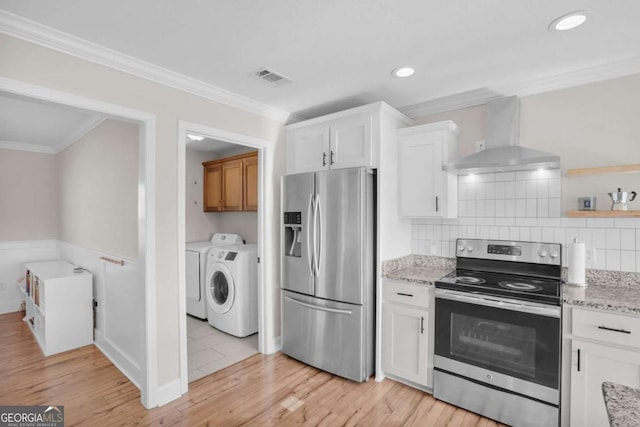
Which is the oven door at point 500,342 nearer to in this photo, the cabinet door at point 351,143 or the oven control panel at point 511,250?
the oven control panel at point 511,250

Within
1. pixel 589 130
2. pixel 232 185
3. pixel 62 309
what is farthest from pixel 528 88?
pixel 62 309

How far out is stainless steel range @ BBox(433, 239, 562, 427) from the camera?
1994mm

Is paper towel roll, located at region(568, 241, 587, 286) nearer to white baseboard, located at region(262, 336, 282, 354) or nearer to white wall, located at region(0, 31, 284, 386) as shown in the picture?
white baseboard, located at region(262, 336, 282, 354)

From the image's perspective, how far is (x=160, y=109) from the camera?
2412 mm

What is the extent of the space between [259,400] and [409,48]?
2.69 meters

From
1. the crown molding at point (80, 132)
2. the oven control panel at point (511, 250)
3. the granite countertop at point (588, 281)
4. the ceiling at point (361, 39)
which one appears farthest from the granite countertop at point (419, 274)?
the crown molding at point (80, 132)

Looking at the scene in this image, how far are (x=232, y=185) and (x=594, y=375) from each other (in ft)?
13.4

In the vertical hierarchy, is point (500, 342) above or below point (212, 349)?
above

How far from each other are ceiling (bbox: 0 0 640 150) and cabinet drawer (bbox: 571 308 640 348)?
1623mm

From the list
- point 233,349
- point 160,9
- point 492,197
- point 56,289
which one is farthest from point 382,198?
point 56,289

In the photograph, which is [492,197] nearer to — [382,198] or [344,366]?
[382,198]

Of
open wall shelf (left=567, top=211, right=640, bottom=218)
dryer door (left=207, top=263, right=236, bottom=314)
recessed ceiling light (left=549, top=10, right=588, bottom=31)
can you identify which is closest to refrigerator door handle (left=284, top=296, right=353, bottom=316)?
dryer door (left=207, top=263, right=236, bottom=314)

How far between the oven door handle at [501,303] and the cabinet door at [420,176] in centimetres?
70

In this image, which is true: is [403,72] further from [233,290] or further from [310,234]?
[233,290]
